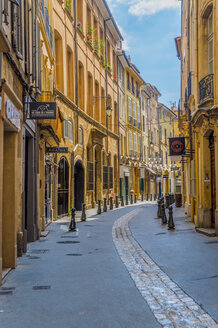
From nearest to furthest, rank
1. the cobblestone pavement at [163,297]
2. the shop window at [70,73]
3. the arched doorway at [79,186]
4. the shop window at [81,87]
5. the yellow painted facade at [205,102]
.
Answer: the cobblestone pavement at [163,297] < the yellow painted facade at [205,102] < the shop window at [70,73] < the arched doorway at [79,186] < the shop window at [81,87]

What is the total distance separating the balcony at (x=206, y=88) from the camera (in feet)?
43.9

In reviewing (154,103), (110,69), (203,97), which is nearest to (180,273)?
(203,97)

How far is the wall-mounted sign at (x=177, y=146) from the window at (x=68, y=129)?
15.8ft

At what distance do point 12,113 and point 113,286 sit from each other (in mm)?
3214

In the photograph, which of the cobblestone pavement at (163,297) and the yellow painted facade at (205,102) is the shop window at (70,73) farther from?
the cobblestone pavement at (163,297)

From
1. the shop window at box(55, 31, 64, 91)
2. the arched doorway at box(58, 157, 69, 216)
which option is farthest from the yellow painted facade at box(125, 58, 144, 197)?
the arched doorway at box(58, 157, 69, 216)

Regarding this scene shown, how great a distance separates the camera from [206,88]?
13.8 metres

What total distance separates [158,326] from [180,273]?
279cm

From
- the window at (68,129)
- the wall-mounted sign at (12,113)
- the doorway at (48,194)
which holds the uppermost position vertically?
the window at (68,129)

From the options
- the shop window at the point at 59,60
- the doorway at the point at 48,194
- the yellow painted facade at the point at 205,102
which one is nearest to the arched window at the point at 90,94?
the shop window at the point at 59,60

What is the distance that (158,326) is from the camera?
4.46 meters

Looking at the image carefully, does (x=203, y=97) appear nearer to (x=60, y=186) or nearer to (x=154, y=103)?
(x=60, y=186)

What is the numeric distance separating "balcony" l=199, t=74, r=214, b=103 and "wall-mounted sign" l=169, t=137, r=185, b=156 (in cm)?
603

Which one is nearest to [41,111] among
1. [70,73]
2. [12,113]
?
[12,113]
